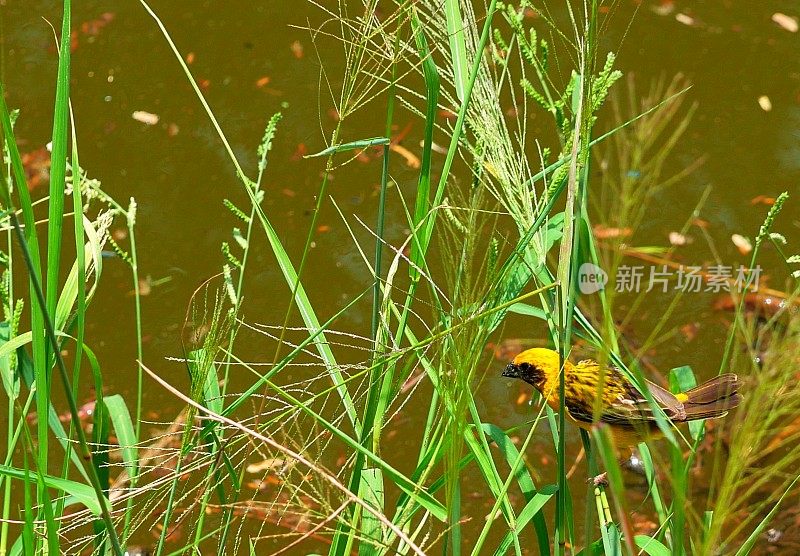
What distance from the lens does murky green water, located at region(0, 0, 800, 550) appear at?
318 centimetres

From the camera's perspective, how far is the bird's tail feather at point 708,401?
1907 millimetres

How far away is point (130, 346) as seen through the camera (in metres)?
3.14

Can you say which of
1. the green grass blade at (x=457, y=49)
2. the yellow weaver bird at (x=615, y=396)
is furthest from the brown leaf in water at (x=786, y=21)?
the green grass blade at (x=457, y=49)

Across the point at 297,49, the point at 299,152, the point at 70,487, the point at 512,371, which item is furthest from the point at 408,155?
the point at 70,487

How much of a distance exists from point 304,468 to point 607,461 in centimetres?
127

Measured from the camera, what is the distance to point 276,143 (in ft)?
11.9

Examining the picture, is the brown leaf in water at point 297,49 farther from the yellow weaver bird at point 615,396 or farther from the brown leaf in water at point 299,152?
the yellow weaver bird at point 615,396

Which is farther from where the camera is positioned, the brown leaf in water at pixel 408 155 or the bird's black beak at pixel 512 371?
the brown leaf in water at pixel 408 155

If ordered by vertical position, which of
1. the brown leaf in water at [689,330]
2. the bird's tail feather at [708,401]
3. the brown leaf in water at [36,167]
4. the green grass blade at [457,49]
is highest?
Answer: the green grass blade at [457,49]

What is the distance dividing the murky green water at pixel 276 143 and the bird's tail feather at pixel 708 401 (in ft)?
2.99

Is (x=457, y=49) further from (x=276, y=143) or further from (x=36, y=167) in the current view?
(x=36, y=167)

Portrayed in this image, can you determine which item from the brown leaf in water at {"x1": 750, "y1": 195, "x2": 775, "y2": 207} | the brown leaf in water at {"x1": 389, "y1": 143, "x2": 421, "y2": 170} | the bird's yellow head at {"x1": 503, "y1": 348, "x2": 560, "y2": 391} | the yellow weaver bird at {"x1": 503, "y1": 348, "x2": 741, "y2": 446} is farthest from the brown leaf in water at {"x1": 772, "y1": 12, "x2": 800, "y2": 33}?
the bird's yellow head at {"x1": 503, "y1": 348, "x2": 560, "y2": 391}

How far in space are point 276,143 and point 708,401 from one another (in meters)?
2.14

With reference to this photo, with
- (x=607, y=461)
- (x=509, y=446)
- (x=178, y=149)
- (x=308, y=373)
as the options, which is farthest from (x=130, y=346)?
(x=607, y=461)
